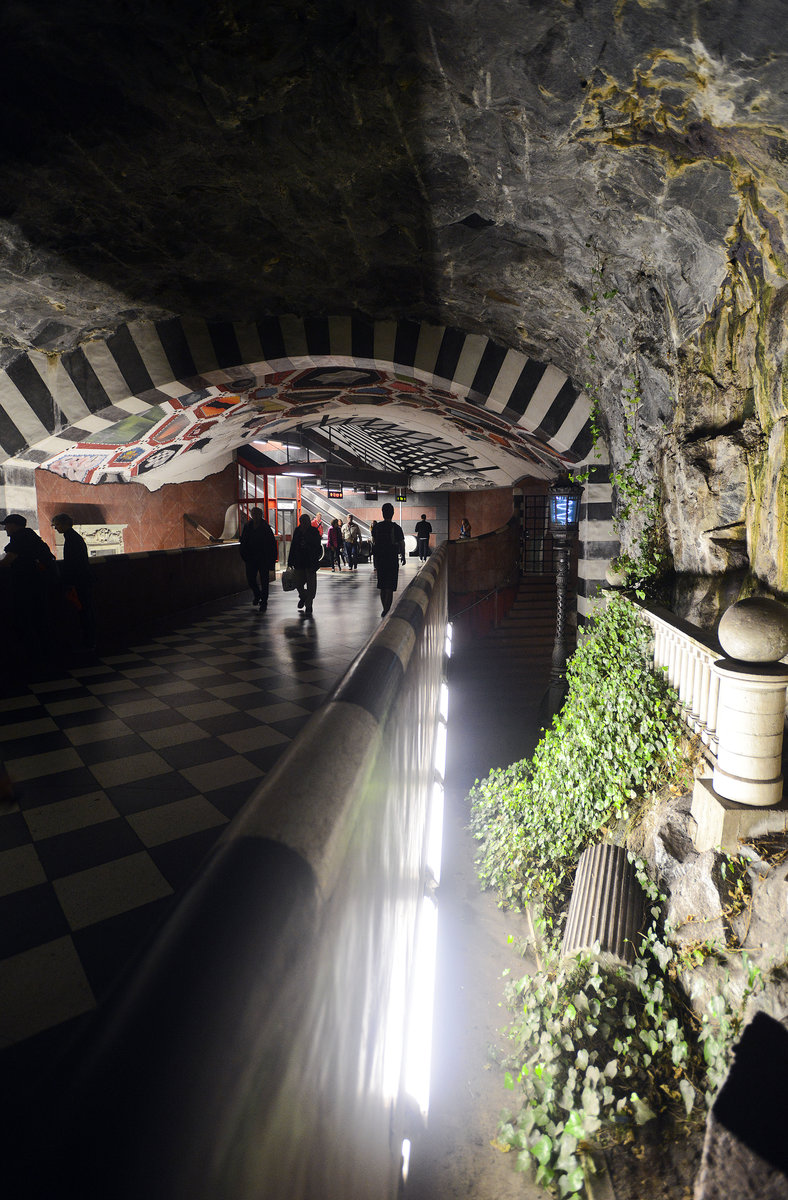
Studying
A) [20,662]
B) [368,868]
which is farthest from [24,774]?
[368,868]

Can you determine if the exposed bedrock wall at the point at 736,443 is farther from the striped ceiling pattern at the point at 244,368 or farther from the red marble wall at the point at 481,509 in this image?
the red marble wall at the point at 481,509

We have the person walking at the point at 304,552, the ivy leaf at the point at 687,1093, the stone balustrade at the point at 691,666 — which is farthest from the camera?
the person walking at the point at 304,552

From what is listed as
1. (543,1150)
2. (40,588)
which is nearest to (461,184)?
(40,588)

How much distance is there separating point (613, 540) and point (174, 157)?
4.96m

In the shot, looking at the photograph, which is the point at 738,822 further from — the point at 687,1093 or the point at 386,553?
the point at 386,553

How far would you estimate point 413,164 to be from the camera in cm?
334

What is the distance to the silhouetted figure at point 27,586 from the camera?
16.2 feet

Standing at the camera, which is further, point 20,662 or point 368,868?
point 20,662

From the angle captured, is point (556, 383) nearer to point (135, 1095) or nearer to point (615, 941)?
point (615, 941)

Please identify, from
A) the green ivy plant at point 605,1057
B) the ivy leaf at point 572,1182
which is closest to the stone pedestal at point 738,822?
the green ivy plant at point 605,1057

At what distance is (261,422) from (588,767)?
32.8 ft

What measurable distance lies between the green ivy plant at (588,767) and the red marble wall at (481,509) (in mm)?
14841

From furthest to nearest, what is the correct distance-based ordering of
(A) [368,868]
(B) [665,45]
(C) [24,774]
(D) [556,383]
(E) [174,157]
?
(D) [556,383] → (E) [174,157] → (C) [24,774] → (B) [665,45] → (A) [368,868]

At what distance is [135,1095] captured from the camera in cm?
34
